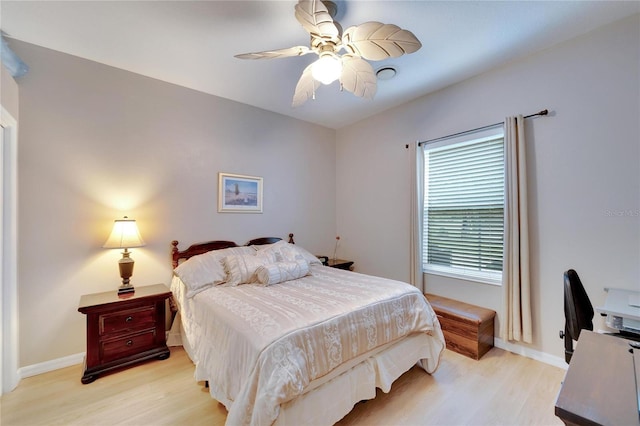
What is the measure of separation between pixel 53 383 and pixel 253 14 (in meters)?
3.26

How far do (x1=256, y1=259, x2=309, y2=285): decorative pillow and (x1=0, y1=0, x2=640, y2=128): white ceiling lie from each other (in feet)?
6.42

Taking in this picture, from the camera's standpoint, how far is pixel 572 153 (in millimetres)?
2246

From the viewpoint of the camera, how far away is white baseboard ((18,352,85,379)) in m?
2.19

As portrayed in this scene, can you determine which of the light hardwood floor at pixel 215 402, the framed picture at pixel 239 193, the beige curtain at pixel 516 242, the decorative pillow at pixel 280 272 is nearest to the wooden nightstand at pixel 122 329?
the light hardwood floor at pixel 215 402

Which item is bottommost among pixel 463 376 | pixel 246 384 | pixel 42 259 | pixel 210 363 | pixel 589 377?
pixel 463 376

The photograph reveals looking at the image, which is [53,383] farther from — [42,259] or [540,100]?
[540,100]

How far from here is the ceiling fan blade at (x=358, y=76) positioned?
1.87 metres

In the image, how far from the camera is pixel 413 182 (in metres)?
3.27

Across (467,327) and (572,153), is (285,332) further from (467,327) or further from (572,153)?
(572,153)

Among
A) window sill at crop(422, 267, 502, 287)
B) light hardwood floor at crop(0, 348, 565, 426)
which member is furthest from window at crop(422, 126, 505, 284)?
light hardwood floor at crop(0, 348, 565, 426)

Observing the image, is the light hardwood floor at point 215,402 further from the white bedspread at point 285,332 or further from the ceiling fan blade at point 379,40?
the ceiling fan blade at point 379,40

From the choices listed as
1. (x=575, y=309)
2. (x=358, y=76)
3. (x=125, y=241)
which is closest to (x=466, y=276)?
(x=575, y=309)

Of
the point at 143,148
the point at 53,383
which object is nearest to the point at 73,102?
the point at 143,148

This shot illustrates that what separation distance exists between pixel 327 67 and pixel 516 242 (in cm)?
226
